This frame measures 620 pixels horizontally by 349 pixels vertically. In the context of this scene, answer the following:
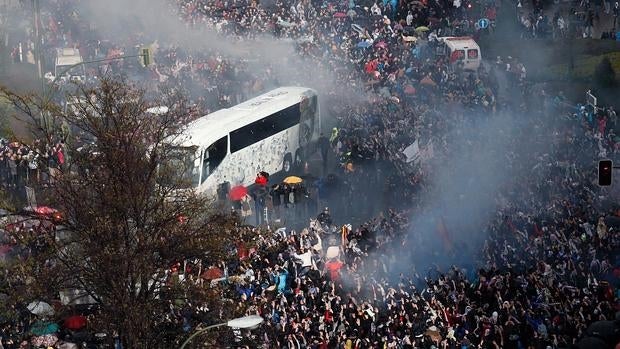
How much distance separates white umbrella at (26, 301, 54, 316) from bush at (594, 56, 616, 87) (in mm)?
20688

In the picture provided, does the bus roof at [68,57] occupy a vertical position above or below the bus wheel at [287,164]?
above

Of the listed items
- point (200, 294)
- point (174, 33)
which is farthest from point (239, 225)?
point (174, 33)

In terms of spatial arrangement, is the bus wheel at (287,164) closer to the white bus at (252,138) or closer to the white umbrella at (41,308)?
the white bus at (252,138)

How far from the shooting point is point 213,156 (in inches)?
1238

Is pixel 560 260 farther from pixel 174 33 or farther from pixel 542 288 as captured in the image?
pixel 174 33

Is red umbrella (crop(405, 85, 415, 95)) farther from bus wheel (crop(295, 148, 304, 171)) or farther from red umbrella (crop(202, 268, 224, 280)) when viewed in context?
red umbrella (crop(202, 268, 224, 280))

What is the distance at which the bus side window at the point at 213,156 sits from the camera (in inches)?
1224

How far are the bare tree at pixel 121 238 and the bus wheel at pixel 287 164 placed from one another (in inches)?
562

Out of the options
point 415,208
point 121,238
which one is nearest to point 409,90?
point 415,208

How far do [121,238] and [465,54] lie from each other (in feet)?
74.6

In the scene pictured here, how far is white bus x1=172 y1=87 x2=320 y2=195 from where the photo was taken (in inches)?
1229

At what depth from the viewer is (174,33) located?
49.0m

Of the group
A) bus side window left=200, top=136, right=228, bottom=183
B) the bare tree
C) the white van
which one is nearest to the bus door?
bus side window left=200, top=136, right=228, bottom=183

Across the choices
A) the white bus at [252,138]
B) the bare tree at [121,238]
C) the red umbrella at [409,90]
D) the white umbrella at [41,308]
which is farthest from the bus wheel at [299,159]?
the bare tree at [121,238]
